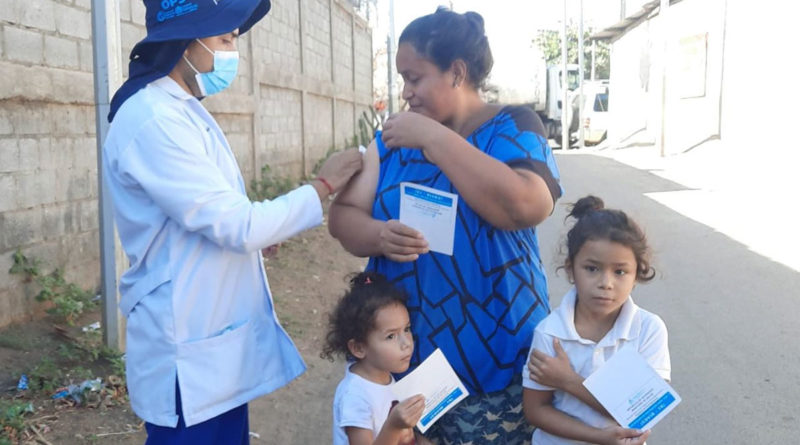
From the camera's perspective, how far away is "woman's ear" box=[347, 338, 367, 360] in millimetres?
2250

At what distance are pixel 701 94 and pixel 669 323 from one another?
14723mm

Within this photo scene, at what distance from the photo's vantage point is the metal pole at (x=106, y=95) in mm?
4277

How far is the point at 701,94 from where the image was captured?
18734 millimetres

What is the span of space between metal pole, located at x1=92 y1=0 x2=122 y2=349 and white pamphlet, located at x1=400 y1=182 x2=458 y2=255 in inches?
108

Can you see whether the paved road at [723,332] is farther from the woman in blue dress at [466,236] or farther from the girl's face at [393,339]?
the girl's face at [393,339]

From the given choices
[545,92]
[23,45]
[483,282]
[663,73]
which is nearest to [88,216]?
[23,45]

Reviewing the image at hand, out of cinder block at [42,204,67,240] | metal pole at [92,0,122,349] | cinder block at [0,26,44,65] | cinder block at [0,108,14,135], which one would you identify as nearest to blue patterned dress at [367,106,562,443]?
metal pole at [92,0,122,349]

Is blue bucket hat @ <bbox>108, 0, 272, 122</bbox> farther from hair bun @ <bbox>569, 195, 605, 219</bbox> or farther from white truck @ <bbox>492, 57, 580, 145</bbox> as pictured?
white truck @ <bbox>492, 57, 580, 145</bbox>

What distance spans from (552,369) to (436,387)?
31cm

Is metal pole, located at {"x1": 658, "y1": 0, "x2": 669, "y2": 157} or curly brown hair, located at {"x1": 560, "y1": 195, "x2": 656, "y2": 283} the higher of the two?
metal pole, located at {"x1": 658, "y1": 0, "x2": 669, "y2": 157}

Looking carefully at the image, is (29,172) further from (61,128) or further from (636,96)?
(636,96)

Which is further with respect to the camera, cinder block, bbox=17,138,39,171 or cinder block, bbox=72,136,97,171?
cinder block, bbox=72,136,97,171

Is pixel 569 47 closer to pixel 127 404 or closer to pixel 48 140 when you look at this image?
pixel 48 140

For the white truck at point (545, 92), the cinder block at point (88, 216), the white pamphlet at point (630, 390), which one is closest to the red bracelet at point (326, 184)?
the white pamphlet at point (630, 390)
